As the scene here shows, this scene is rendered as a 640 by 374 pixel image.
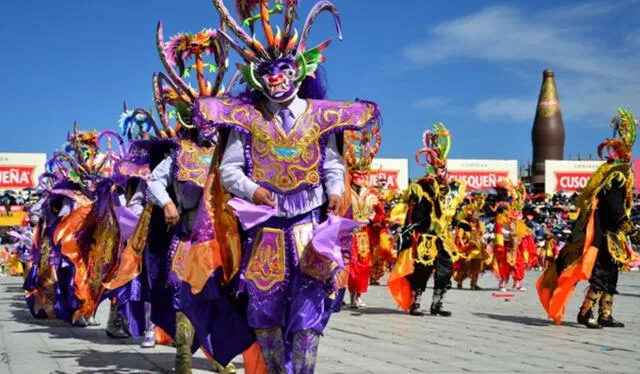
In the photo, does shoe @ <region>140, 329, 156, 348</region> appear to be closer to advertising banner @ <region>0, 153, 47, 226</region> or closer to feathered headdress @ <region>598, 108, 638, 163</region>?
feathered headdress @ <region>598, 108, 638, 163</region>

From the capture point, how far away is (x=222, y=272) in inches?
199

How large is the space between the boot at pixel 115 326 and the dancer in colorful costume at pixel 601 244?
15.5 ft

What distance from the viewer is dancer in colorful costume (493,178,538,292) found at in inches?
702

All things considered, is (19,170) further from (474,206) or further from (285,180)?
(285,180)

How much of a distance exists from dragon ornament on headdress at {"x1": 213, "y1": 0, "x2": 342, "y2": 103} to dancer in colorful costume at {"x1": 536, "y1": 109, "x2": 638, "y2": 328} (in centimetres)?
561

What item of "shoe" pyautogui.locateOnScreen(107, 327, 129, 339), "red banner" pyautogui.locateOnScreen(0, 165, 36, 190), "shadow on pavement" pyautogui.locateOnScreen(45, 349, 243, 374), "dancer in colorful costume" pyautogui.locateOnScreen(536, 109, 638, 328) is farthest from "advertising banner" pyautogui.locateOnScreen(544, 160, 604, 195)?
"shadow on pavement" pyautogui.locateOnScreen(45, 349, 243, 374)

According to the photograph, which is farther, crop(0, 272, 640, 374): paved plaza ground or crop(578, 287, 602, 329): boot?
crop(578, 287, 602, 329): boot

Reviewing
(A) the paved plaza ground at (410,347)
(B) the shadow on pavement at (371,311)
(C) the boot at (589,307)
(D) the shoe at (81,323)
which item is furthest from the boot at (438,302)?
(D) the shoe at (81,323)

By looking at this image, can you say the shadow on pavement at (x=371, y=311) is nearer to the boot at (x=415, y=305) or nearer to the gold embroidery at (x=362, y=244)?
Result: the boot at (x=415, y=305)

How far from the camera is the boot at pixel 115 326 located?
9.32 metres

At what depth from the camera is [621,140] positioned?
10367 mm

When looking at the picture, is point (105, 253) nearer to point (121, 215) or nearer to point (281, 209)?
point (121, 215)

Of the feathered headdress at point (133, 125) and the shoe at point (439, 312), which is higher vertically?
the feathered headdress at point (133, 125)

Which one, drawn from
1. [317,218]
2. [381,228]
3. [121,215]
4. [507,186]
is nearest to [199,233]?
[317,218]
